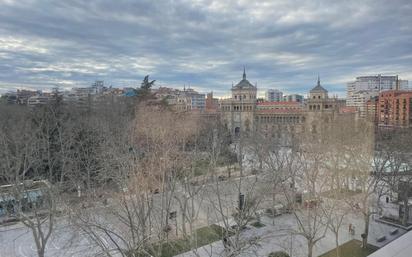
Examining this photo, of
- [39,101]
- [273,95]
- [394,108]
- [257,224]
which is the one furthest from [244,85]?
[273,95]

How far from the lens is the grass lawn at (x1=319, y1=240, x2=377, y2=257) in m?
14.2

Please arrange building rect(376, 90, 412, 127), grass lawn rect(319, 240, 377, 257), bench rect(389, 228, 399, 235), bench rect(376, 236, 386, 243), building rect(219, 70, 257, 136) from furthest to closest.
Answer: building rect(219, 70, 257, 136) → building rect(376, 90, 412, 127) → bench rect(389, 228, 399, 235) → bench rect(376, 236, 386, 243) → grass lawn rect(319, 240, 377, 257)

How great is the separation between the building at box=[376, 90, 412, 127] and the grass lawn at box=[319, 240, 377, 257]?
1825 inches

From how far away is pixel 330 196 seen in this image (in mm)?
16219

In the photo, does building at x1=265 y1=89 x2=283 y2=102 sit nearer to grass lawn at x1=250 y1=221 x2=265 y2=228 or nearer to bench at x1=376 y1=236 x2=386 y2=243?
grass lawn at x1=250 y1=221 x2=265 y2=228

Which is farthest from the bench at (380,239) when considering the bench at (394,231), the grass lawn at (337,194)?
the grass lawn at (337,194)

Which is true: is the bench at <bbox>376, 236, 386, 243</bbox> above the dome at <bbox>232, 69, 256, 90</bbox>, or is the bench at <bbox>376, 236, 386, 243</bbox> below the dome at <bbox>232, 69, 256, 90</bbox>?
below

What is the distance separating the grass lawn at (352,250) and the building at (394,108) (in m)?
46.4

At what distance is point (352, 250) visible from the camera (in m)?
14.7

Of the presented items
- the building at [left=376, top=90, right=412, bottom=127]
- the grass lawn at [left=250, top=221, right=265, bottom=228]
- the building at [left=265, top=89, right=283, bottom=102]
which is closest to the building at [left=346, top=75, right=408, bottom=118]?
the building at [left=265, top=89, right=283, bottom=102]

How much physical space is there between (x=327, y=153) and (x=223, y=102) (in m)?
51.8

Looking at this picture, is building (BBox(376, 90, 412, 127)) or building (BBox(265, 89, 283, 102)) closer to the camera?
building (BBox(376, 90, 412, 127))

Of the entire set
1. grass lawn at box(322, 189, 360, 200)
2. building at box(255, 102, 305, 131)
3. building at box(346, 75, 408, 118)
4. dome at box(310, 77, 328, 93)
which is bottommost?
grass lawn at box(322, 189, 360, 200)

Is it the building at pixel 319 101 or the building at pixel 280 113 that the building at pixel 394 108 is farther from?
the building at pixel 280 113
